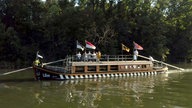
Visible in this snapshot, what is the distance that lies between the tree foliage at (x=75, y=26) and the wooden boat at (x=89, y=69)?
19540 millimetres

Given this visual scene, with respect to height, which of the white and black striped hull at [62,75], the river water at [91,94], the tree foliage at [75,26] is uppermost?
the tree foliage at [75,26]

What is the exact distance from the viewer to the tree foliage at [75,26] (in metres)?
68.1

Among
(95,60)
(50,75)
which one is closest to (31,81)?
(50,75)

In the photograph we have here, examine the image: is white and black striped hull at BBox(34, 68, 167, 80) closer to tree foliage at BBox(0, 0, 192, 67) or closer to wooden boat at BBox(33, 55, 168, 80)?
wooden boat at BBox(33, 55, 168, 80)

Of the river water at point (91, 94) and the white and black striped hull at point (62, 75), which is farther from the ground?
the white and black striped hull at point (62, 75)

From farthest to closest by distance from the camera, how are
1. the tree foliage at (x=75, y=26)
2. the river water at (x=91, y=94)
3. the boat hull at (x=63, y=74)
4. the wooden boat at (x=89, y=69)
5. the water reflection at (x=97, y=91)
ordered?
the tree foliage at (x=75, y=26) → the wooden boat at (x=89, y=69) → the boat hull at (x=63, y=74) → the water reflection at (x=97, y=91) → the river water at (x=91, y=94)

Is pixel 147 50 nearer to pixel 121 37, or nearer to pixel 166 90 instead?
pixel 121 37

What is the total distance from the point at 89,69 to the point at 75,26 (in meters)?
26.0

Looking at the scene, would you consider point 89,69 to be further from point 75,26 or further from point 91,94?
point 75,26

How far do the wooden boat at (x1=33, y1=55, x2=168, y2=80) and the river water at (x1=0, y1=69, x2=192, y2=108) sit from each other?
158 centimetres

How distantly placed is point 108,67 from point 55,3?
29.9 meters

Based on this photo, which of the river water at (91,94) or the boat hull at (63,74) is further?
the boat hull at (63,74)

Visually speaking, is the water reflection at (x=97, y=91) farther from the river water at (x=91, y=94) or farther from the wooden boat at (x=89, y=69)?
the wooden boat at (x=89, y=69)

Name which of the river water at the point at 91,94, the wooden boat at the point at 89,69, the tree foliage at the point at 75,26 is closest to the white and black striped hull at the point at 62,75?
the wooden boat at the point at 89,69
